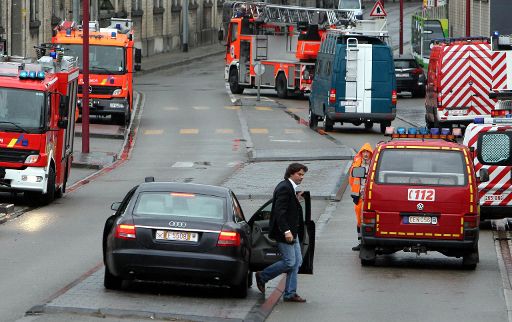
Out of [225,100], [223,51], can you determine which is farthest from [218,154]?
[223,51]

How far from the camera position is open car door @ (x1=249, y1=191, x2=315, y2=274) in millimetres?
16737

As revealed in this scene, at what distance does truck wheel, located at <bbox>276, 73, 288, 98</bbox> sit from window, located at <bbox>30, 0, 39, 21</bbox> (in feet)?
33.6

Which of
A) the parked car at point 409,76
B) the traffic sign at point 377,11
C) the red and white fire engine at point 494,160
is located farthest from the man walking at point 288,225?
the traffic sign at point 377,11

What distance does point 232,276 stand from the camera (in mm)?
15828

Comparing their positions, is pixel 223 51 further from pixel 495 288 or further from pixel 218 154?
pixel 495 288

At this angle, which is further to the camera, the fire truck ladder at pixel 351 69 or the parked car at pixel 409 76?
the parked car at pixel 409 76

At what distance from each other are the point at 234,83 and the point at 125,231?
147 ft

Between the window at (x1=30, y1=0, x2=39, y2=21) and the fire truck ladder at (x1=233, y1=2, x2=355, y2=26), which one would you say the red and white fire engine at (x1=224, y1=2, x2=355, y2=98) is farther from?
the window at (x1=30, y1=0, x2=39, y2=21)

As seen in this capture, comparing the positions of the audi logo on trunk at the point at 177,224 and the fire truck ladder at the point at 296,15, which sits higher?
the fire truck ladder at the point at 296,15

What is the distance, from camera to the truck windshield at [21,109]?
89.5 feet

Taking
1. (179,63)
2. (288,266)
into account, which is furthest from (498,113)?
(179,63)

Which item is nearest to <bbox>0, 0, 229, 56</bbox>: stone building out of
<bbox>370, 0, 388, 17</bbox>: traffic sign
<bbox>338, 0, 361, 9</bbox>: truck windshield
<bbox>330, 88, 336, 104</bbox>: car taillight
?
<bbox>338, 0, 361, 9</bbox>: truck windshield

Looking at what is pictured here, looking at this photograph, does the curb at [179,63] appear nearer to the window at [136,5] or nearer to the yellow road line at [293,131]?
the window at [136,5]

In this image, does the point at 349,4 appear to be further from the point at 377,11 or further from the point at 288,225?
the point at 288,225
